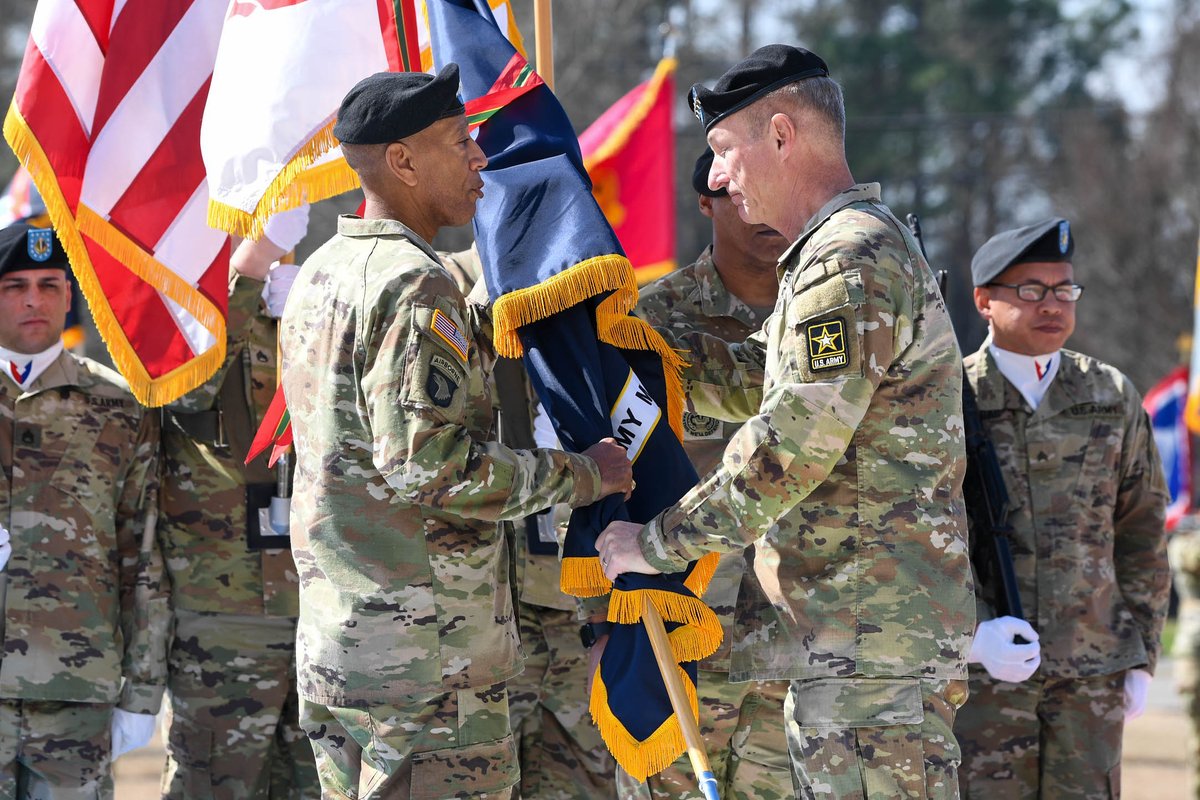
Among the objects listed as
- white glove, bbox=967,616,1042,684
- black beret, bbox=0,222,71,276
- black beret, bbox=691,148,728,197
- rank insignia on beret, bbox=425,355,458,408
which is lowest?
white glove, bbox=967,616,1042,684


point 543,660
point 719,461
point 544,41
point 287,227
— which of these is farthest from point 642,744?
point 287,227

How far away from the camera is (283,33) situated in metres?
4.48

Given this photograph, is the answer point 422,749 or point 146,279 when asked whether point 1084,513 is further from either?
point 146,279

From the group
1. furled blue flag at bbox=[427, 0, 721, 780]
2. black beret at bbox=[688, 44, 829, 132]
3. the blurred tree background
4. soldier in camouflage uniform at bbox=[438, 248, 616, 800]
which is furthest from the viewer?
the blurred tree background

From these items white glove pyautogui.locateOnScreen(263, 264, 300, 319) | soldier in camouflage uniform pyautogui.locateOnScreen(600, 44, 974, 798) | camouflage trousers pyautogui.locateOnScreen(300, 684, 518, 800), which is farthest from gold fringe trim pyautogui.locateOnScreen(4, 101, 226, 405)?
soldier in camouflage uniform pyautogui.locateOnScreen(600, 44, 974, 798)

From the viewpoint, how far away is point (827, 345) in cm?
340

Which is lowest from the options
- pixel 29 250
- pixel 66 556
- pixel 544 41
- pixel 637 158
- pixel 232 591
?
pixel 232 591

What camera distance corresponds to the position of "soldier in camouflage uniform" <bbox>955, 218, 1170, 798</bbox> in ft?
16.3

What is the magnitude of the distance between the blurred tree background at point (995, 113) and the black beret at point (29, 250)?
55.2ft

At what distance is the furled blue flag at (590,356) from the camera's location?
3752 mm

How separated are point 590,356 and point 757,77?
2.69ft

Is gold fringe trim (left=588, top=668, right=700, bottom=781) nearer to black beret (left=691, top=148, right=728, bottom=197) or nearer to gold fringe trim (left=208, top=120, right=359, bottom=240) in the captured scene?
gold fringe trim (left=208, top=120, right=359, bottom=240)

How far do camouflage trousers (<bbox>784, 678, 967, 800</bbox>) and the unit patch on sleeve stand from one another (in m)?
0.73

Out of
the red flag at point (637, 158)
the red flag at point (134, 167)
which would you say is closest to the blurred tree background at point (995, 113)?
the red flag at point (637, 158)
